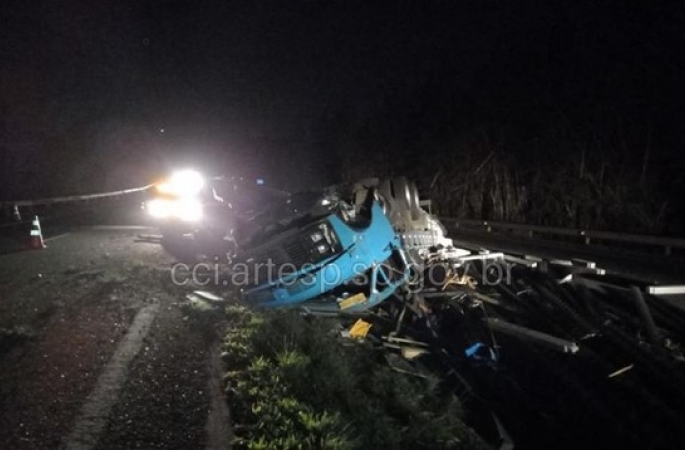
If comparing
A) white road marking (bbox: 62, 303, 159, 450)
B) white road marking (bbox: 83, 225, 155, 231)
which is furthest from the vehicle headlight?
white road marking (bbox: 62, 303, 159, 450)

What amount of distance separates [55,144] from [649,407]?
165 feet

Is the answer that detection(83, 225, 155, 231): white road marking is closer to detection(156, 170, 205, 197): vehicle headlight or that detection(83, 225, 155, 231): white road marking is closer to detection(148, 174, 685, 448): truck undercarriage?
Result: detection(156, 170, 205, 197): vehicle headlight

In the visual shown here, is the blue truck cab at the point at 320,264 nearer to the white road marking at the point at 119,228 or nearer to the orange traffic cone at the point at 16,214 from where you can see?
the white road marking at the point at 119,228

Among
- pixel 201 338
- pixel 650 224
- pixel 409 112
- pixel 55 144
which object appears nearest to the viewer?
pixel 201 338

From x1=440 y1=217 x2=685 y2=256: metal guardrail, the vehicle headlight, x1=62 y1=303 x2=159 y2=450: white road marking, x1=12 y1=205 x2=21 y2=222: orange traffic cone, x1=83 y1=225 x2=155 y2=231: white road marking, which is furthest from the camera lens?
x1=12 y1=205 x2=21 y2=222: orange traffic cone

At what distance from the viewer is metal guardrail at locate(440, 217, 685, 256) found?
42.5 ft

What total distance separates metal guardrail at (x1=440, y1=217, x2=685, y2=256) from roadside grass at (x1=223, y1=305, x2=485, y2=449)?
1028 cm

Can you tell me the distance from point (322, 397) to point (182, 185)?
8.01 m

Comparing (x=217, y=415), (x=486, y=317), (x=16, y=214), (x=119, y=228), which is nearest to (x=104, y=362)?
(x=217, y=415)

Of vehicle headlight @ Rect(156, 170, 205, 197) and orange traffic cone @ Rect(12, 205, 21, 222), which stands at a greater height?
orange traffic cone @ Rect(12, 205, 21, 222)

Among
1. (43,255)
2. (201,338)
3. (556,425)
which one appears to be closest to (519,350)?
(556,425)

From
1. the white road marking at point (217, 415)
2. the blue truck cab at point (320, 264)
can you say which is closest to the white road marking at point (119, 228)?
the blue truck cab at point (320, 264)

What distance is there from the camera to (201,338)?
5.63 metres

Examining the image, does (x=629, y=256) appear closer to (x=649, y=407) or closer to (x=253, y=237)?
(x=649, y=407)
